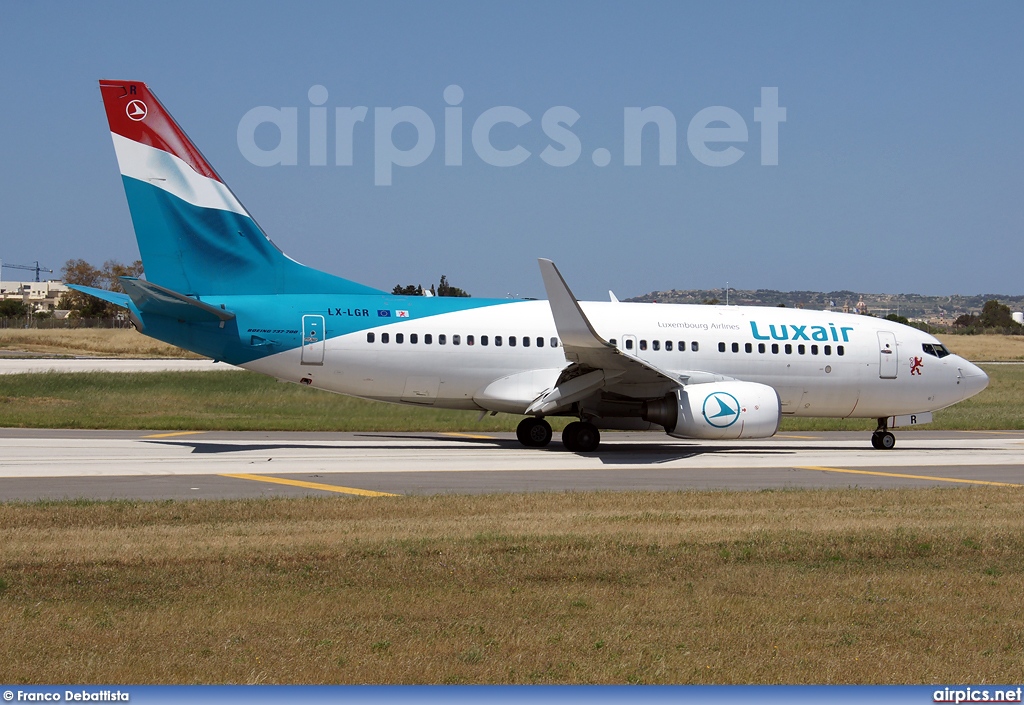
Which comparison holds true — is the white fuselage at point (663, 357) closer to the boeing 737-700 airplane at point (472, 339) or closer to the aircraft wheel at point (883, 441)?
the boeing 737-700 airplane at point (472, 339)

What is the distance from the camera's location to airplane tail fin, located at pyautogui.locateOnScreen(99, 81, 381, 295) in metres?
22.0

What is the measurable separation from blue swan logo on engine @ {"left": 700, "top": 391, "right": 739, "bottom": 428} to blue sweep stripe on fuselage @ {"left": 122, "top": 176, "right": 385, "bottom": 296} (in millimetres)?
9434

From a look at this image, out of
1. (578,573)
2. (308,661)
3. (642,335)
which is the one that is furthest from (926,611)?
(642,335)

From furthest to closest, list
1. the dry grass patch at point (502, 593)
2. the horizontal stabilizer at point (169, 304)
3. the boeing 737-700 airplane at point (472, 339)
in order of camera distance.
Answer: the boeing 737-700 airplane at point (472, 339), the horizontal stabilizer at point (169, 304), the dry grass patch at point (502, 593)

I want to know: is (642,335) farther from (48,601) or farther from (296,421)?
(48,601)

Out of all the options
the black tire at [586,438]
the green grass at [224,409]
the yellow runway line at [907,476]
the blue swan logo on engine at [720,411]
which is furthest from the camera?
Result: the green grass at [224,409]

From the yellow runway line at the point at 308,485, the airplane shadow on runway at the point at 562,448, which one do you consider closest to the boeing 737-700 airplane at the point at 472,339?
the airplane shadow on runway at the point at 562,448

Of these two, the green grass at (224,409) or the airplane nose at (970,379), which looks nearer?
the airplane nose at (970,379)

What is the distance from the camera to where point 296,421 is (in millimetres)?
30125

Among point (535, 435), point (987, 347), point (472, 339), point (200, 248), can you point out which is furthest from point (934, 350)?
point (987, 347)

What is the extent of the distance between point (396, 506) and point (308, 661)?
274 inches

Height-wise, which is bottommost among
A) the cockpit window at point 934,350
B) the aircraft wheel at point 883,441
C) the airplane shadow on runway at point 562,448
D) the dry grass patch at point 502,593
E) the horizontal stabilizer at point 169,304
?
the dry grass patch at point 502,593

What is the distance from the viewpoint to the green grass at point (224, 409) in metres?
29.0

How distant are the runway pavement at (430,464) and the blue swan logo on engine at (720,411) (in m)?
0.86
